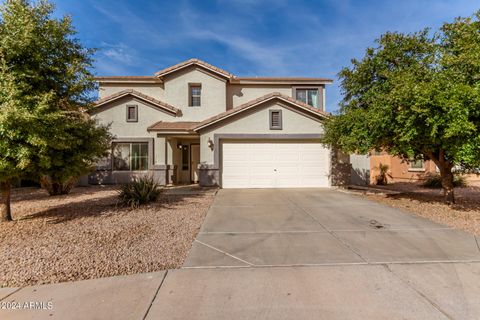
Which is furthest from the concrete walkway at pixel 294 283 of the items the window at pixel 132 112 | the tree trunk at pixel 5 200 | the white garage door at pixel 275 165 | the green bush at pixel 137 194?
the window at pixel 132 112

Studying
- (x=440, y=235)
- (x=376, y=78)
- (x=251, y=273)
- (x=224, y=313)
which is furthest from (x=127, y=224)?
(x=376, y=78)

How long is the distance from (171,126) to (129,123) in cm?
289

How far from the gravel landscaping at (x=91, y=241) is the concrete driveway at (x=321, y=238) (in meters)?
0.59

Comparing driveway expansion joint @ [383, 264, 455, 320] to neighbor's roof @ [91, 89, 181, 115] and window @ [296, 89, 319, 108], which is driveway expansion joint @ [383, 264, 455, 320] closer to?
neighbor's roof @ [91, 89, 181, 115]

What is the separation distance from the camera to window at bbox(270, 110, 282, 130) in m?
13.2

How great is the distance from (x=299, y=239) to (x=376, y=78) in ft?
24.4

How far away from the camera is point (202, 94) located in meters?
16.0

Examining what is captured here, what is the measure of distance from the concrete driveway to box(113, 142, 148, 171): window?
8.43m

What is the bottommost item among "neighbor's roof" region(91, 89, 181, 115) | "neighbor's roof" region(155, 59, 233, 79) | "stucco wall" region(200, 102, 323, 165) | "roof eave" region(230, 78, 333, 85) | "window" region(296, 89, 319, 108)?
"stucco wall" region(200, 102, 323, 165)

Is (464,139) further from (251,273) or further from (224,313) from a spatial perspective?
(224,313)

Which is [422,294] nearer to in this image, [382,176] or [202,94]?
[382,176]

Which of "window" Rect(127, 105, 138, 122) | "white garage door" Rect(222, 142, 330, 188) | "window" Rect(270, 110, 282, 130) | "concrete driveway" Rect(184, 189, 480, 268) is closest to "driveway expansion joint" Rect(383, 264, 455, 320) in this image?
"concrete driveway" Rect(184, 189, 480, 268)

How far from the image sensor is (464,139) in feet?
21.5

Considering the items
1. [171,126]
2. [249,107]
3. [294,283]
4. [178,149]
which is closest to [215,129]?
[249,107]
